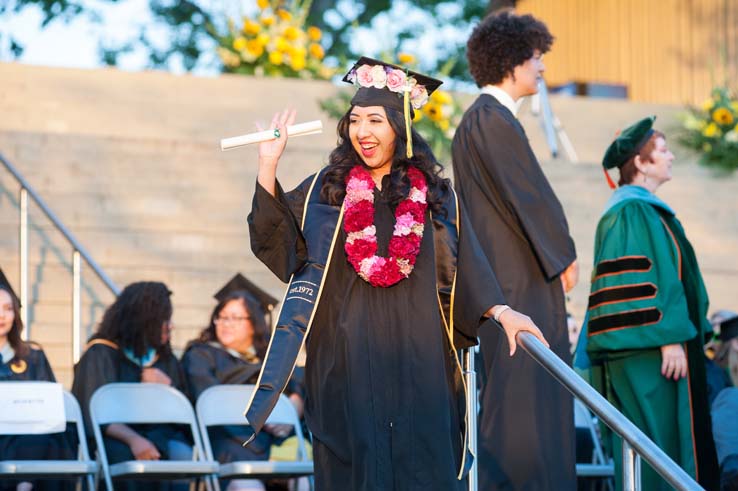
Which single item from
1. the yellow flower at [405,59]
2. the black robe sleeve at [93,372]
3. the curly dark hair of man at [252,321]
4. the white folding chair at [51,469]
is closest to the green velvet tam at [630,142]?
the curly dark hair of man at [252,321]

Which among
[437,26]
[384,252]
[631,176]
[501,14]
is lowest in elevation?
[384,252]

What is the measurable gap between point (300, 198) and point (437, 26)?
18.9m

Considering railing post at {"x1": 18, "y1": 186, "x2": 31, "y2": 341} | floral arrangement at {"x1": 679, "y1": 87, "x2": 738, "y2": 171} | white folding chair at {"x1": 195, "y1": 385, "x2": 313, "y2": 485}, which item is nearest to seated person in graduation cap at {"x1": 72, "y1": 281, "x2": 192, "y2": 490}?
white folding chair at {"x1": 195, "y1": 385, "x2": 313, "y2": 485}

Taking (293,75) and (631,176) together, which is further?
(293,75)

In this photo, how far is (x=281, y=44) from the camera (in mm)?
13141

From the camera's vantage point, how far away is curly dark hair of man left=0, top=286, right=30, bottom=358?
21.7 feet

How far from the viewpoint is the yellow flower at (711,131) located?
41.0 feet

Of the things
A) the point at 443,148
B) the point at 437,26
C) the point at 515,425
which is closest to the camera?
the point at 515,425

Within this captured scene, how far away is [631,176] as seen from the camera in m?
6.10

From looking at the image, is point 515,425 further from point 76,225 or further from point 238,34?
point 238,34

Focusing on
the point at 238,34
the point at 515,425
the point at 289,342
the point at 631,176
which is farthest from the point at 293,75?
the point at 289,342

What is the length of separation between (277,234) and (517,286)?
1.43 meters

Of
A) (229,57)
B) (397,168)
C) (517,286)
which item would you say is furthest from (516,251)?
(229,57)

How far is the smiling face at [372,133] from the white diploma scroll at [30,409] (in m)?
2.37
